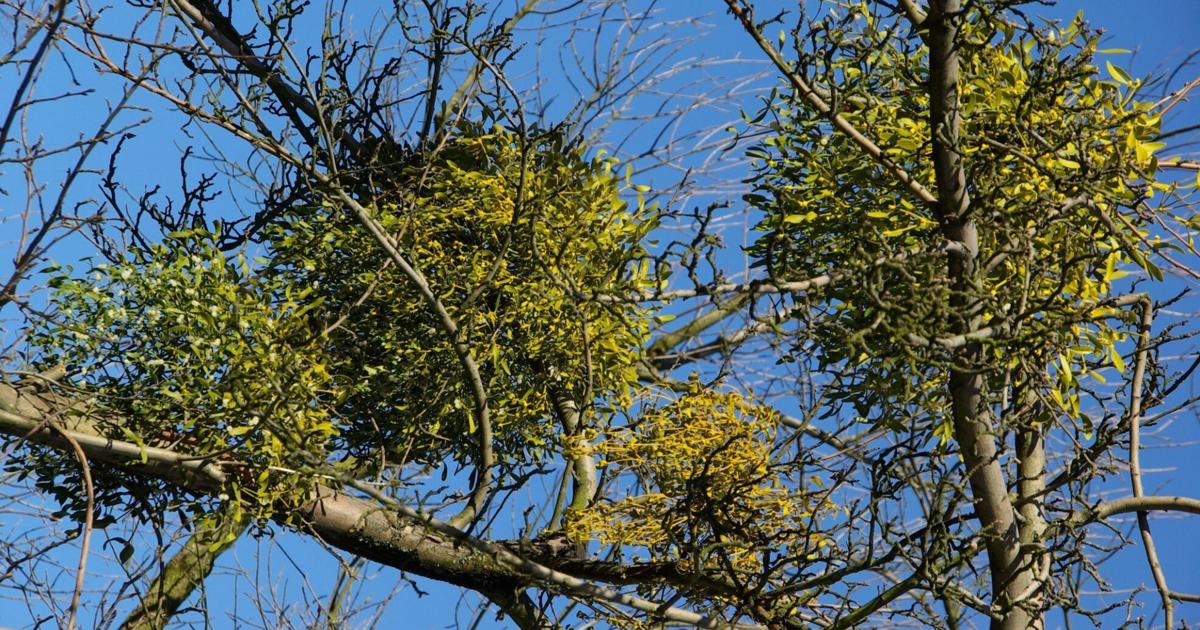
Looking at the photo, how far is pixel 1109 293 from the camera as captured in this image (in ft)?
5.94

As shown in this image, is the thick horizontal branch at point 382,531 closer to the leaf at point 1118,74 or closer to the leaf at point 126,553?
the leaf at point 126,553

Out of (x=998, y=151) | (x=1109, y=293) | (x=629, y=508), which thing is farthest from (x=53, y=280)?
(x=1109, y=293)

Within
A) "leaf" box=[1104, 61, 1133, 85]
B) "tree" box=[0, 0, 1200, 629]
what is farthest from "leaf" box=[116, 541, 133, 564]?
"leaf" box=[1104, 61, 1133, 85]

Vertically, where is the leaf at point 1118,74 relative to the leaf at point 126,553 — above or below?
above

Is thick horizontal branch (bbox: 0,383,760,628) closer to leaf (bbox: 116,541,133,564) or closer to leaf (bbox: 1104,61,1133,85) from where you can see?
leaf (bbox: 116,541,133,564)

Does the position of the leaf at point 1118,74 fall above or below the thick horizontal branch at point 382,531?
above

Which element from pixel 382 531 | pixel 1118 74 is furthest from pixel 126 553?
pixel 1118 74

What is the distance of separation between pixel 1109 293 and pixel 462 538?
1.05m

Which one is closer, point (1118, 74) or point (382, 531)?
point (1118, 74)

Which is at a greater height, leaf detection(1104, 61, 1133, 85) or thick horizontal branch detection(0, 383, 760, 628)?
leaf detection(1104, 61, 1133, 85)

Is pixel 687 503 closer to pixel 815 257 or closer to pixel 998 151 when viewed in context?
pixel 815 257

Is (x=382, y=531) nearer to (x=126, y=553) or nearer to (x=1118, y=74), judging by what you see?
(x=126, y=553)

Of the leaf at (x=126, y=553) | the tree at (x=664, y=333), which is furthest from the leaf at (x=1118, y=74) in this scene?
the leaf at (x=126, y=553)

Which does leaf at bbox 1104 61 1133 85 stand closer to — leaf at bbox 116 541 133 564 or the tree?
the tree
